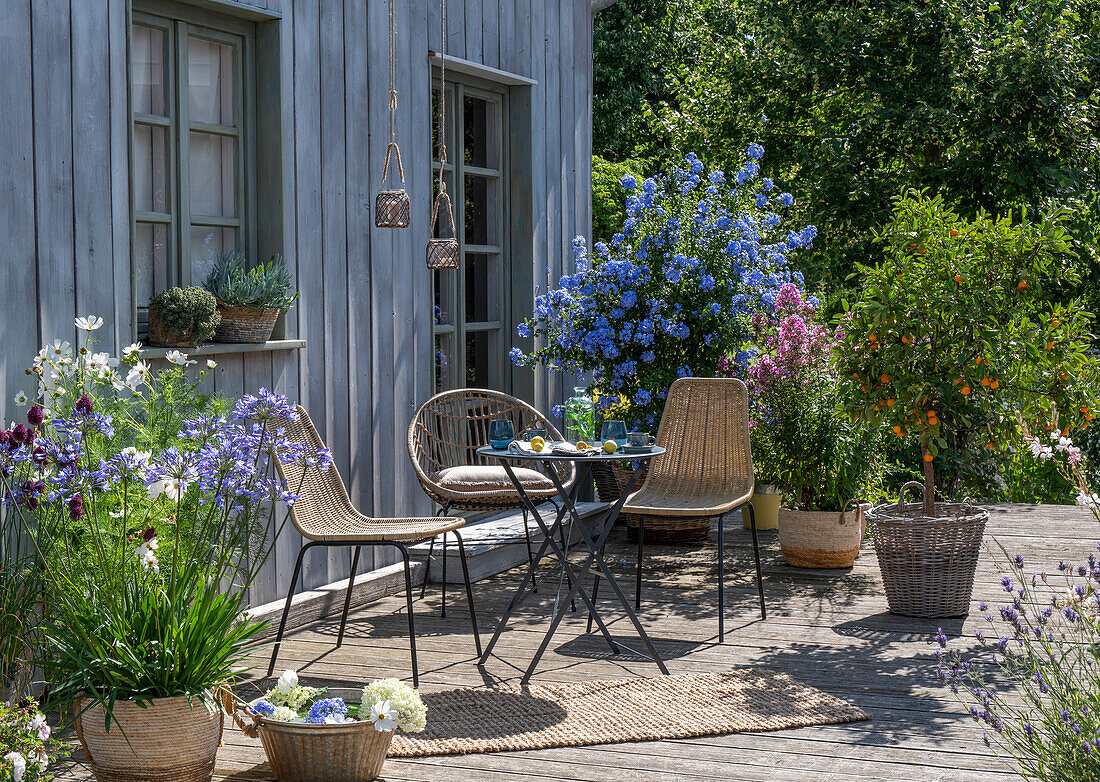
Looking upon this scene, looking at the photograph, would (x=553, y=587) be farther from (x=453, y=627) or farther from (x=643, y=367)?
(x=643, y=367)

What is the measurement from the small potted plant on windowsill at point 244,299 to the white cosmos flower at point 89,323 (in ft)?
2.14

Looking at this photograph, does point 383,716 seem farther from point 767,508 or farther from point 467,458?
point 767,508

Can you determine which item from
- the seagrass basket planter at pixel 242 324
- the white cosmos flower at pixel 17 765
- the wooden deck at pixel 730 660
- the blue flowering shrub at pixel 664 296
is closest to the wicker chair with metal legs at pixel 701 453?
the wooden deck at pixel 730 660

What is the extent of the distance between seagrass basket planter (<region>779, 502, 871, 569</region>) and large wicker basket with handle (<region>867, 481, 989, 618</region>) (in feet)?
2.67

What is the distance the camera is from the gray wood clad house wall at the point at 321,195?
354cm

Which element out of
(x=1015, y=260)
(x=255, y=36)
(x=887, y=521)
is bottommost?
(x=887, y=521)

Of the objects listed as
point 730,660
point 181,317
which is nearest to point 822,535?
point 730,660

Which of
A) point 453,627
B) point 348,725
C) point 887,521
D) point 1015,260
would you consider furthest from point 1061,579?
point 348,725

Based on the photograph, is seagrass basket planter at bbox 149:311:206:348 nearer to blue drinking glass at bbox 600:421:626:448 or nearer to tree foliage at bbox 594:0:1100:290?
blue drinking glass at bbox 600:421:626:448

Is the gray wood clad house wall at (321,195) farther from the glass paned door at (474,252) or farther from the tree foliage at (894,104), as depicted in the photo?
the tree foliage at (894,104)

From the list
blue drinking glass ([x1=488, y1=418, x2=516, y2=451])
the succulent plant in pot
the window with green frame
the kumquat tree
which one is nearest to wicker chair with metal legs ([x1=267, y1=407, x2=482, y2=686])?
blue drinking glass ([x1=488, y1=418, x2=516, y2=451])

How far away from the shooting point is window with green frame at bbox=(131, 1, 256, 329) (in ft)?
13.6

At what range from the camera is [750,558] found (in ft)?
20.0

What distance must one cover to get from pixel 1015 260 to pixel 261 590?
3.08m
